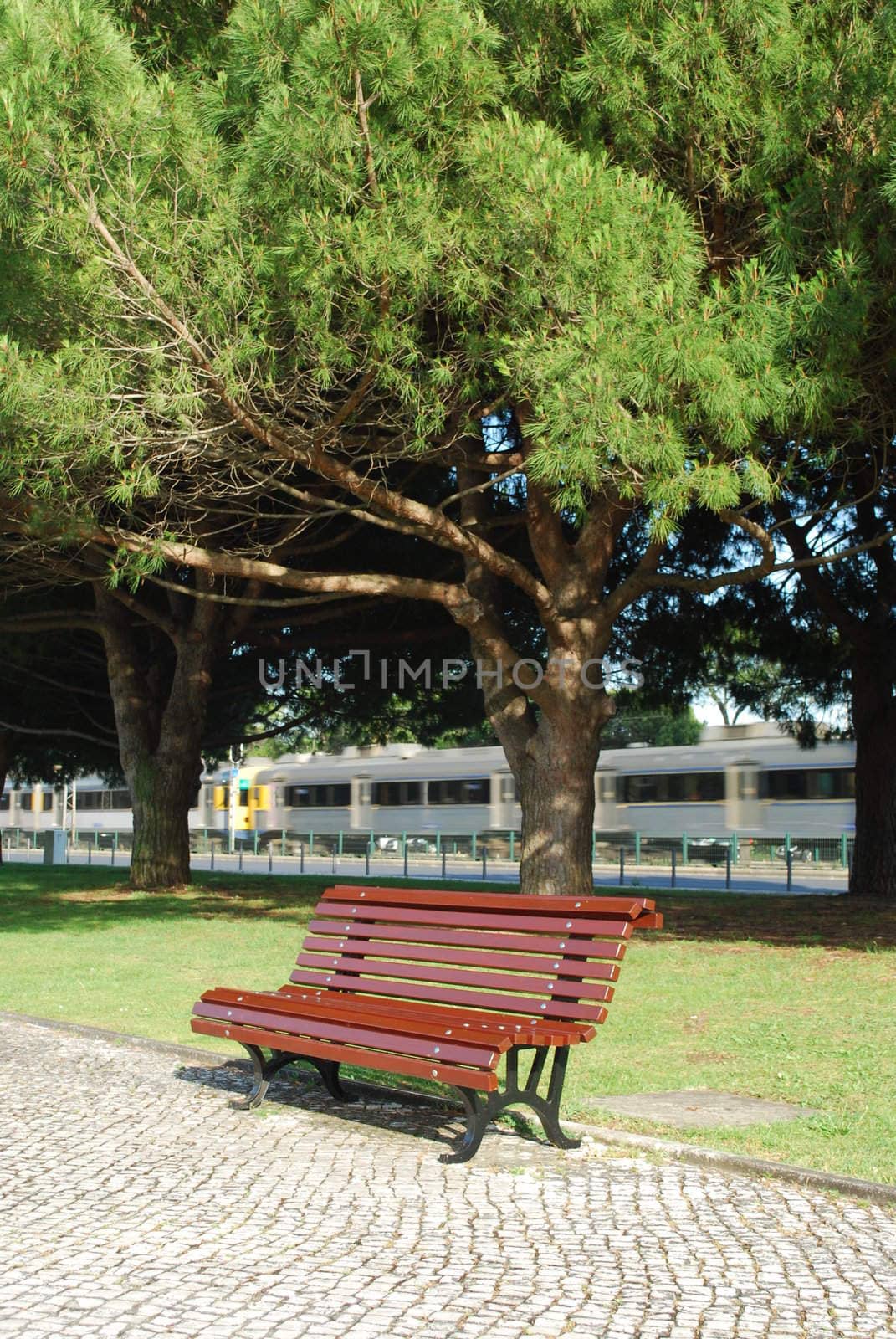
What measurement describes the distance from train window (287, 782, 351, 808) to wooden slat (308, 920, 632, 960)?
3926 cm

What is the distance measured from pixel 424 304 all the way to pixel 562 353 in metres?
1.42

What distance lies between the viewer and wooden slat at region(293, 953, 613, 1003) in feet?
18.3

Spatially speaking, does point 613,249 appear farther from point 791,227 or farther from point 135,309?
point 135,309

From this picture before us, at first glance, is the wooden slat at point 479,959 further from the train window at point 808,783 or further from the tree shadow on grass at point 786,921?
the train window at point 808,783

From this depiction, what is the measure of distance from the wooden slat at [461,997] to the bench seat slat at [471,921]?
0.26 m

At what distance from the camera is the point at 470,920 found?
6.18 metres

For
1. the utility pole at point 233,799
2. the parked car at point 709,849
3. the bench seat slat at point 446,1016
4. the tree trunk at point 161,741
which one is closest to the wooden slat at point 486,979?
the bench seat slat at point 446,1016

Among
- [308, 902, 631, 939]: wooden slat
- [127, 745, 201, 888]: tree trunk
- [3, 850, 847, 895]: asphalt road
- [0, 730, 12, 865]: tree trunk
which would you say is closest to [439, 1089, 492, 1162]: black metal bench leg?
[308, 902, 631, 939]: wooden slat

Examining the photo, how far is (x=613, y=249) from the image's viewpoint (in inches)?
404

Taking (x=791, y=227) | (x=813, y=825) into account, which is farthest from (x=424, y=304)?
(x=813, y=825)

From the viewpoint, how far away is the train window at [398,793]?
43.2 meters

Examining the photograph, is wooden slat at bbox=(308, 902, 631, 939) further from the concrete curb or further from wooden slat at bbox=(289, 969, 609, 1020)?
the concrete curb

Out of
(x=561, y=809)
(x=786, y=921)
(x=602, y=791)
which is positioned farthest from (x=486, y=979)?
(x=602, y=791)

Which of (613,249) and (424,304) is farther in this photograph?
(424,304)
